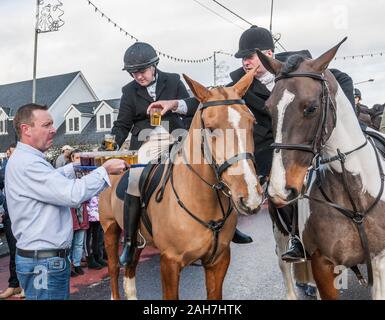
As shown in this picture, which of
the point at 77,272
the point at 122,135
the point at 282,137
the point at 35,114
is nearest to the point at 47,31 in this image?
the point at 77,272

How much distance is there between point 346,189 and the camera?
3.08 meters

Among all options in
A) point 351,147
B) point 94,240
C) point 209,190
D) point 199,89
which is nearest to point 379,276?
point 351,147

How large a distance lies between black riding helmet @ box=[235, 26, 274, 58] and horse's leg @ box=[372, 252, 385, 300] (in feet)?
7.75

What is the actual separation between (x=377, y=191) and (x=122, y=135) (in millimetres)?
A: 2784

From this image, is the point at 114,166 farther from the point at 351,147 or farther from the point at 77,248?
the point at 77,248

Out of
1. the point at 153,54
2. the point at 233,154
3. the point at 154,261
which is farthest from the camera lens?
the point at 154,261

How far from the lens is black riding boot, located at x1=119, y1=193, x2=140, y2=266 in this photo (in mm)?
4172

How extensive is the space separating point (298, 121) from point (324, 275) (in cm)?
133

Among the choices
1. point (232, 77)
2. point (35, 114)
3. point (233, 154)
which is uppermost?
point (232, 77)

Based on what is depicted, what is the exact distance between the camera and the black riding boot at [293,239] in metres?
3.76

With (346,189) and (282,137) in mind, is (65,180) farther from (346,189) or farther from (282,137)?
(346,189)

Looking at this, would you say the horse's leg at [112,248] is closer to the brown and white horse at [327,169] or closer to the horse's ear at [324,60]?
the brown and white horse at [327,169]

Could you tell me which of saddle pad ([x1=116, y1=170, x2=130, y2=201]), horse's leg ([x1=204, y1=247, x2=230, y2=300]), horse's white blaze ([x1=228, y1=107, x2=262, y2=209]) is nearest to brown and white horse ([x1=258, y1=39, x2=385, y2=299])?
horse's white blaze ([x1=228, y1=107, x2=262, y2=209])

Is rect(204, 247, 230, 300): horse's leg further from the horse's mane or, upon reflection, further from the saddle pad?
the horse's mane
